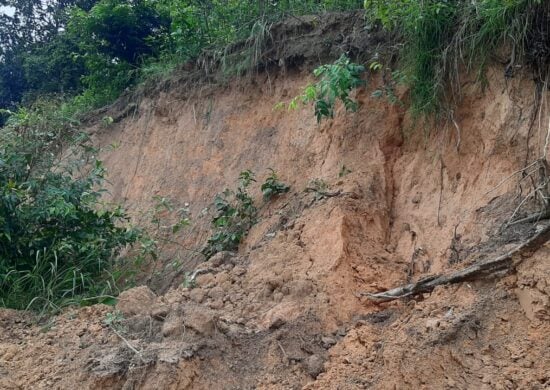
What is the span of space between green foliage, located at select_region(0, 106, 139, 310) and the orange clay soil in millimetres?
521

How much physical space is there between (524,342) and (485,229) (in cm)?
114

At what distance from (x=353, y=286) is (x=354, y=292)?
0.06m

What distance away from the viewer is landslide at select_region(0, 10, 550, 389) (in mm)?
3508

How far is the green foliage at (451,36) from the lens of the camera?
15.3 feet

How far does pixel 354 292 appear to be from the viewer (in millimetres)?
4500

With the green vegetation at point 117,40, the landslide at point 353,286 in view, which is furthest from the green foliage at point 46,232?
the green vegetation at point 117,40

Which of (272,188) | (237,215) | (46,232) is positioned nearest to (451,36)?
(272,188)

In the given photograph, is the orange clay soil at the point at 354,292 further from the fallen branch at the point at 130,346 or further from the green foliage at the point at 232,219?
the green foliage at the point at 232,219

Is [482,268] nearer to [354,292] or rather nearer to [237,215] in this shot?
[354,292]

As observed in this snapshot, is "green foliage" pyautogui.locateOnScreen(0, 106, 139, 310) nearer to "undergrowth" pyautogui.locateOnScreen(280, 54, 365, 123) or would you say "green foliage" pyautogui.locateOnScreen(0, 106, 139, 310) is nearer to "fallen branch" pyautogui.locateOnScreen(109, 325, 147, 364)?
"fallen branch" pyautogui.locateOnScreen(109, 325, 147, 364)

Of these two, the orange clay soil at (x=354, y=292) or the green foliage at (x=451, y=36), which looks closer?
the orange clay soil at (x=354, y=292)

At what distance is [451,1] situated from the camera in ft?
17.3

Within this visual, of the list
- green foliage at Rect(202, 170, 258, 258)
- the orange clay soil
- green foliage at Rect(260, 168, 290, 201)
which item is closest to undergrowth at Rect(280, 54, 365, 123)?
the orange clay soil

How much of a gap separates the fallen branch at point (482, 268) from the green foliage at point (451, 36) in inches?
62.1
